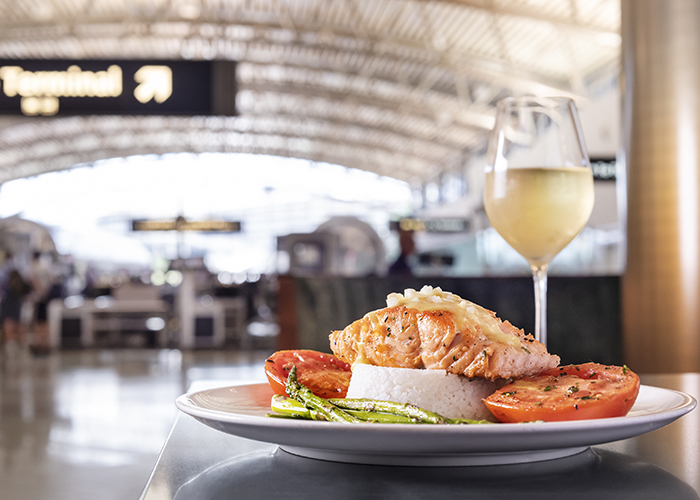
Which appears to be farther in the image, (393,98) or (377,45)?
(393,98)

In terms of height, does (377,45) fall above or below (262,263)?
above

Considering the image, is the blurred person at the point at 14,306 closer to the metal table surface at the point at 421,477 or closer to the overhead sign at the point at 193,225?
the overhead sign at the point at 193,225

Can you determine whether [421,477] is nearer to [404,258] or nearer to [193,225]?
[404,258]

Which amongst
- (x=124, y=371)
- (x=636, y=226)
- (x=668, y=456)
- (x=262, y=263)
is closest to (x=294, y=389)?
(x=668, y=456)

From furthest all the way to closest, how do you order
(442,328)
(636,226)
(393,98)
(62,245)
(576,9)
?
(393,98) → (62,245) → (576,9) → (636,226) → (442,328)

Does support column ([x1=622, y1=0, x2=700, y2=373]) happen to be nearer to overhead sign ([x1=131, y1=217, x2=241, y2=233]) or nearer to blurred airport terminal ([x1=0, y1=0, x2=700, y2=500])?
blurred airport terminal ([x1=0, y1=0, x2=700, y2=500])

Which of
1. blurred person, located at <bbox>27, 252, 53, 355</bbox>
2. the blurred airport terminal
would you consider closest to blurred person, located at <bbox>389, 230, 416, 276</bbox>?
the blurred airport terminal

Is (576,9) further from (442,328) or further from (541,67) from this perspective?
(442,328)

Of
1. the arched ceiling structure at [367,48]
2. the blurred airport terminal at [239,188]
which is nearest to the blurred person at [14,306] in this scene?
the blurred airport terminal at [239,188]
